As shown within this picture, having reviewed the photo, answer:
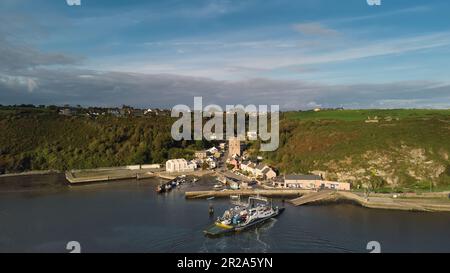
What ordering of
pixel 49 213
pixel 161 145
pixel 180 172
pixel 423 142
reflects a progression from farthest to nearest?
pixel 161 145
pixel 180 172
pixel 423 142
pixel 49 213

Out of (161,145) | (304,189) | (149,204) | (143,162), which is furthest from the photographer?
(161,145)

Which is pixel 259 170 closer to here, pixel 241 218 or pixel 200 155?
pixel 200 155

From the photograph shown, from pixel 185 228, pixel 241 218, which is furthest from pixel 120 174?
pixel 241 218

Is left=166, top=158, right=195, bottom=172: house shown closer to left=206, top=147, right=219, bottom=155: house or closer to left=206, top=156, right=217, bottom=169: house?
left=206, top=156, right=217, bottom=169: house

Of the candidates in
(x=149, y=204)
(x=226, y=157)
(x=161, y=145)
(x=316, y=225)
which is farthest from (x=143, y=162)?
(x=316, y=225)

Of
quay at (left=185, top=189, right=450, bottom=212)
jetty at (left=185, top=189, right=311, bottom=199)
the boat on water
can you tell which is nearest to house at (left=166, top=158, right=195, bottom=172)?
jetty at (left=185, top=189, right=311, bottom=199)

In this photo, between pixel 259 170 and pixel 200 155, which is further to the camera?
pixel 200 155

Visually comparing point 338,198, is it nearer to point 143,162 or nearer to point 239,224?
point 239,224
